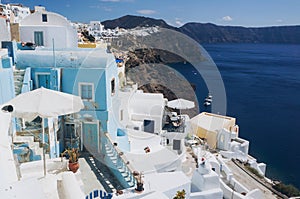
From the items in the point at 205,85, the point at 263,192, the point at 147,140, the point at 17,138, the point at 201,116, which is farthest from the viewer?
the point at 205,85

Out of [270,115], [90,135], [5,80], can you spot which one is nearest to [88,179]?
[90,135]

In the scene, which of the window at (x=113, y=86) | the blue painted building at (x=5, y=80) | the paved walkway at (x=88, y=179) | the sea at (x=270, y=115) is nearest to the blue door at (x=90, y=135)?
the paved walkway at (x=88, y=179)

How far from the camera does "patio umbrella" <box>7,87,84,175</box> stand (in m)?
7.14

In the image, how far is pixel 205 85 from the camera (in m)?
66.3

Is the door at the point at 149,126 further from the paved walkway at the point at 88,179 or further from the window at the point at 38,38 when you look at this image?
the paved walkway at the point at 88,179

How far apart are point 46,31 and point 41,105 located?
10.6 m

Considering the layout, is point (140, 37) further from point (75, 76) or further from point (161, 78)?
point (75, 76)

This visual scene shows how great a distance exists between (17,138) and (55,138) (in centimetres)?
124

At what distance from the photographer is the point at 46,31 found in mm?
16391

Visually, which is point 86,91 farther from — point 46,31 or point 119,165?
point 46,31

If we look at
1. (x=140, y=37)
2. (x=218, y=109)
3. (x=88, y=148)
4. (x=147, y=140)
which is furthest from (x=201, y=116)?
(x=140, y=37)

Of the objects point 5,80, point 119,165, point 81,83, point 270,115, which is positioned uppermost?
point 5,80

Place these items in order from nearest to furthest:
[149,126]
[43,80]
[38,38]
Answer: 1. [43,80]
2. [38,38]
3. [149,126]

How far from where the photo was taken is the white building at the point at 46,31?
1614 centimetres
